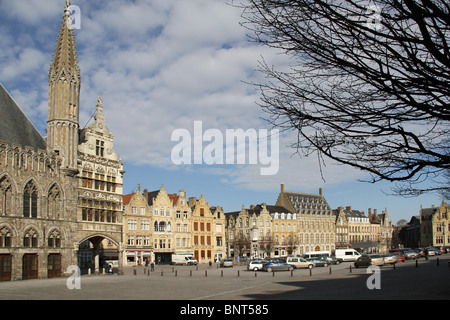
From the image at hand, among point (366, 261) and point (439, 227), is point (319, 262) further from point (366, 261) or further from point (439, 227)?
point (439, 227)

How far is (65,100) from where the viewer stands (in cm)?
3822

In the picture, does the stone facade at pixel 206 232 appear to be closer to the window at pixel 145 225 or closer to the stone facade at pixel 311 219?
the window at pixel 145 225

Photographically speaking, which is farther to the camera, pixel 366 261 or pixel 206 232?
pixel 206 232

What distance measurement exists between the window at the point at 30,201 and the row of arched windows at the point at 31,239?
1264mm

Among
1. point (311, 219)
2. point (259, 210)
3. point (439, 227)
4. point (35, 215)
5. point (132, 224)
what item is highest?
point (35, 215)

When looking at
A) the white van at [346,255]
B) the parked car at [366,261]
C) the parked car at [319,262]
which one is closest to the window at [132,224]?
the parked car at [319,262]

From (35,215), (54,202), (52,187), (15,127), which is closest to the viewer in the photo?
(35,215)

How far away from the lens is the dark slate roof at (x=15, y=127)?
34062mm

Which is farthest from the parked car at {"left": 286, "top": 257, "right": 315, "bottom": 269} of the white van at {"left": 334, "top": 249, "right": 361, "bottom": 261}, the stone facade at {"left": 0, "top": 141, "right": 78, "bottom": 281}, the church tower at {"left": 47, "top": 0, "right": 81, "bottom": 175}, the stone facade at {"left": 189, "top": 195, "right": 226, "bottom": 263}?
the stone facade at {"left": 189, "top": 195, "right": 226, "bottom": 263}

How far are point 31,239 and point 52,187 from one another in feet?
15.4

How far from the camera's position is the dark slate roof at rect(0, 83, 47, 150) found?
112 ft

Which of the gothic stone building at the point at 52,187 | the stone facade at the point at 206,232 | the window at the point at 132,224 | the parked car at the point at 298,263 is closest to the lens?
the gothic stone building at the point at 52,187

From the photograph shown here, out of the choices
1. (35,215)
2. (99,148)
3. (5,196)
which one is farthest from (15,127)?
(99,148)

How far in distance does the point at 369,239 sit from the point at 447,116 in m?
111
